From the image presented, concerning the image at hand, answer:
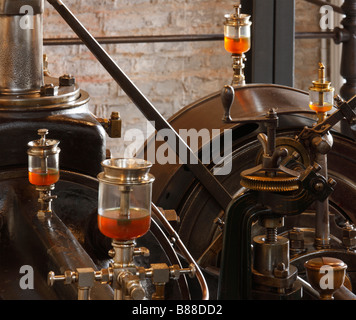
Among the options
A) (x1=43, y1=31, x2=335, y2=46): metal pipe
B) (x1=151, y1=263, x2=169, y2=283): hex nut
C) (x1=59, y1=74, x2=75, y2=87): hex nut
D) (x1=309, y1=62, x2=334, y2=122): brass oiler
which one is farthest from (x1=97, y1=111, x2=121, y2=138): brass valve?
(x1=43, y1=31, x2=335, y2=46): metal pipe

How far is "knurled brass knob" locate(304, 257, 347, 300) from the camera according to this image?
143 cm

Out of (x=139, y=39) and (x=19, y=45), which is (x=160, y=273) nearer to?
(x=19, y=45)

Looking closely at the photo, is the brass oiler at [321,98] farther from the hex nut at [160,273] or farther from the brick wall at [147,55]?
the brick wall at [147,55]

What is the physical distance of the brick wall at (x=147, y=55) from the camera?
220 inches

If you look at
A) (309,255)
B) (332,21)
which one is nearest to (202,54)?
(332,21)

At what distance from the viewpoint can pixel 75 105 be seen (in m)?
2.06

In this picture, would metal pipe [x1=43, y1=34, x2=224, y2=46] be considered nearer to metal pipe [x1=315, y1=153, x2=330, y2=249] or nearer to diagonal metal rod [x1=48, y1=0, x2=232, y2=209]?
diagonal metal rod [x1=48, y1=0, x2=232, y2=209]

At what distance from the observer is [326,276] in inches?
56.1

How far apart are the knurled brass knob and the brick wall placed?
4.30m

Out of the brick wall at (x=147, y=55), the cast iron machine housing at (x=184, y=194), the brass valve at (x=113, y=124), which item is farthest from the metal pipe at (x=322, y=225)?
the brick wall at (x=147, y=55)

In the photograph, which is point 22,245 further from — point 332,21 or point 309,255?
point 332,21

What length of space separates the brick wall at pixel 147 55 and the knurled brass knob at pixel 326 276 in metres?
4.30

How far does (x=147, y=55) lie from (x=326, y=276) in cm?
454
